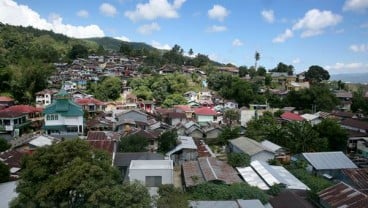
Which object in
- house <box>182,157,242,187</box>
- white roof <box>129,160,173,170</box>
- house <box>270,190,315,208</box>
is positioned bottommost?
house <box>270,190,315,208</box>

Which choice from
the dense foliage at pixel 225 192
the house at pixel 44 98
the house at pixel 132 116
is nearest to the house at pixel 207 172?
the dense foliage at pixel 225 192

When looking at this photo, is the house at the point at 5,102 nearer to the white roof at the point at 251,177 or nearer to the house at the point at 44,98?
the house at the point at 44,98

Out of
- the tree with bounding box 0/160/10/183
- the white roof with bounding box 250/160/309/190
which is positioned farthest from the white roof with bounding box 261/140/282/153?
the tree with bounding box 0/160/10/183

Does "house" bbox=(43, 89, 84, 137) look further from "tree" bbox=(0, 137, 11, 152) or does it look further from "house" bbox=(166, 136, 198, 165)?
"house" bbox=(166, 136, 198, 165)

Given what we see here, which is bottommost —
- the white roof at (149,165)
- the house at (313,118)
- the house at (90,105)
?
the white roof at (149,165)

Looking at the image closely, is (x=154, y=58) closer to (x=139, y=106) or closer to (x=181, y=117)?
(x=139, y=106)

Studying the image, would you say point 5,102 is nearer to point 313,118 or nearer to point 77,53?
point 313,118

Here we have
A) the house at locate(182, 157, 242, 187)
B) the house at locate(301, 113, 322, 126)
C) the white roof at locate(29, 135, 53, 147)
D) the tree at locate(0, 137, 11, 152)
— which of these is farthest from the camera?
the house at locate(301, 113, 322, 126)

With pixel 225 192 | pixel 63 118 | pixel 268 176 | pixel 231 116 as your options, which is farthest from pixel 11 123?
pixel 268 176
